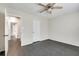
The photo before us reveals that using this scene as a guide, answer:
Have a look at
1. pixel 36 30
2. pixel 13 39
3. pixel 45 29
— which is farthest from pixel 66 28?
pixel 13 39

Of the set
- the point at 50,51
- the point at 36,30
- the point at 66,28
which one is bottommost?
the point at 50,51

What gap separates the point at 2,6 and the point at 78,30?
462cm

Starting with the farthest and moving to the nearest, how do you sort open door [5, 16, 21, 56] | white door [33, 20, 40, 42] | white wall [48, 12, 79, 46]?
1. white door [33, 20, 40, 42]
2. white wall [48, 12, 79, 46]
3. open door [5, 16, 21, 56]

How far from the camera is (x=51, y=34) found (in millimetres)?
7336

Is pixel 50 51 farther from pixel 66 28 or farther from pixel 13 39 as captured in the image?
pixel 13 39

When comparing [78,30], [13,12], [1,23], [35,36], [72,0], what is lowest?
[35,36]

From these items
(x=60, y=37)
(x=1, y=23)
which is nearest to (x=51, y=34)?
(x=60, y=37)

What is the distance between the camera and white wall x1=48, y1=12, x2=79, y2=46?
4.93 meters

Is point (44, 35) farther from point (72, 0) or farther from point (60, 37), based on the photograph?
point (72, 0)

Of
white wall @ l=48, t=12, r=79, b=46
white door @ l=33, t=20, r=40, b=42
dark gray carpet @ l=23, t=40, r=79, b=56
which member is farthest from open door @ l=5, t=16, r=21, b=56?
white wall @ l=48, t=12, r=79, b=46

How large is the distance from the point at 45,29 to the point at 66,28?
2.29m

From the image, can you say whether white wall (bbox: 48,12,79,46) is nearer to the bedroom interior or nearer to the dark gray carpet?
the bedroom interior

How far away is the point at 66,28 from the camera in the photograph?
5.58 meters

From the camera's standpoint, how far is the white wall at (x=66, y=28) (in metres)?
4.93
